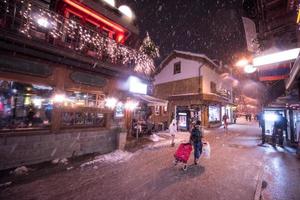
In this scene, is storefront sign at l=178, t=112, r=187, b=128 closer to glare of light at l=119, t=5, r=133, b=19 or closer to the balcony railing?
the balcony railing

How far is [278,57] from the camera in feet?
22.6

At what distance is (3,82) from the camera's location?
6738 mm

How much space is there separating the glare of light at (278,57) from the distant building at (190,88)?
13920 millimetres

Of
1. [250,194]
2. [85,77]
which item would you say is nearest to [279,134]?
[250,194]

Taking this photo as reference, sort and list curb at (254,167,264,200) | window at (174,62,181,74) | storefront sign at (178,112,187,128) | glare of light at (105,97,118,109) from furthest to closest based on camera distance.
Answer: window at (174,62,181,74), storefront sign at (178,112,187,128), glare of light at (105,97,118,109), curb at (254,167,264,200)

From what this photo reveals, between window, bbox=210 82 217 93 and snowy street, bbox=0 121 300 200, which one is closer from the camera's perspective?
snowy street, bbox=0 121 300 200

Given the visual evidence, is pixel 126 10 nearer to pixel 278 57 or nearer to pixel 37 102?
pixel 37 102

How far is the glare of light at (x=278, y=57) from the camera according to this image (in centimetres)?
649

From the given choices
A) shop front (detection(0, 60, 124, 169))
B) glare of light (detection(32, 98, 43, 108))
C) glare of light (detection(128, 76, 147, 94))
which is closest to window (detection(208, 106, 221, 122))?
glare of light (detection(128, 76, 147, 94))

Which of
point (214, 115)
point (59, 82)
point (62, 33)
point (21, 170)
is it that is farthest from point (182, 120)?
point (21, 170)

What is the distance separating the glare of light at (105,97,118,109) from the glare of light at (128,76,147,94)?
1688mm

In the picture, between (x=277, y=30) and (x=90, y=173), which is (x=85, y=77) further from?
(x=277, y=30)

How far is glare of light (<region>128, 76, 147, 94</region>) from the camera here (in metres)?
12.0

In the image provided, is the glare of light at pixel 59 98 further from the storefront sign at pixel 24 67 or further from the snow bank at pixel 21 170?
the snow bank at pixel 21 170
